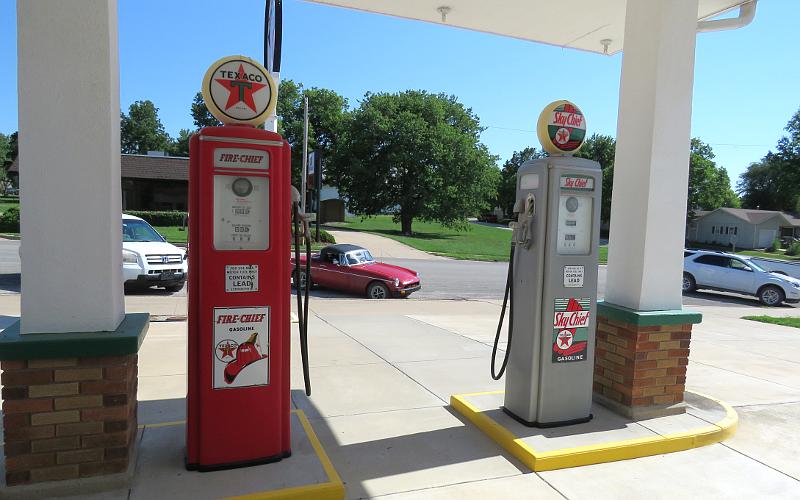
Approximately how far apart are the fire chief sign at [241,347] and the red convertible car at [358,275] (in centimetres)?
971

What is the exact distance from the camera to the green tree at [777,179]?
58406mm

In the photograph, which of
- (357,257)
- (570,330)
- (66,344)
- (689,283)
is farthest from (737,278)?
(66,344)

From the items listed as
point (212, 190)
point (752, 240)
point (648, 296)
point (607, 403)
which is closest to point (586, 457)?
point (607, 403)

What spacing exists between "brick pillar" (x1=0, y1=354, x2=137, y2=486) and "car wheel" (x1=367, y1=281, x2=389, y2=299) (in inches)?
400

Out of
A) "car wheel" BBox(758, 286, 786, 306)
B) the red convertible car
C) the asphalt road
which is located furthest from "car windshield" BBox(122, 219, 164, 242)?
"car wheel" BBox(758, 286, 786, 306)

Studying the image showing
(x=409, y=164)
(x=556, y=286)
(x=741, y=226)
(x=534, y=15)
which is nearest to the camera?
(x=556, y=286)

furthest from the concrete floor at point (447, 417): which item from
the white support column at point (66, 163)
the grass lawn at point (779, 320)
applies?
the grass lawn at point (779, 320)

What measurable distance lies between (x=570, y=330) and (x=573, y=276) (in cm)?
41

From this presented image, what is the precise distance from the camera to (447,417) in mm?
4410

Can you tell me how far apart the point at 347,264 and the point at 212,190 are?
34.3 ft

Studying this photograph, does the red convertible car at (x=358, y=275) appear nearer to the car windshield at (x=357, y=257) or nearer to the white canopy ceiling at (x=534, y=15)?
the car windshield at (x=357, y=257)

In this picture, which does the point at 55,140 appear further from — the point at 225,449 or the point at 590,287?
the point at 590,287

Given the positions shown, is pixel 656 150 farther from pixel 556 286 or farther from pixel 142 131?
pixel 142 131

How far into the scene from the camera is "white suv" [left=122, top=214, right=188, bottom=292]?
11.2m
